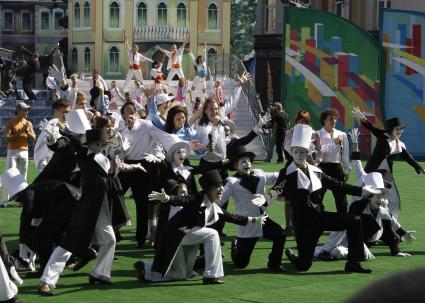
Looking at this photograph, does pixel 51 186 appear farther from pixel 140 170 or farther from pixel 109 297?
pixel 140 170

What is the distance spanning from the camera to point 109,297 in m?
8.88

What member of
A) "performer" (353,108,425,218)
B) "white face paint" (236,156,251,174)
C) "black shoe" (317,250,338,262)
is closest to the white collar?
"white face paint" (236,156,251,174)

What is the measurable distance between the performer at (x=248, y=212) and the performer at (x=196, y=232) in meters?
0.65

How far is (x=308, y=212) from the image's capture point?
33.1ft

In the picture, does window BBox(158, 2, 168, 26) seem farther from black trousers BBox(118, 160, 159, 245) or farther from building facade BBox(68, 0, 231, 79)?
black trousers BBox(118, 160, 159, 245)

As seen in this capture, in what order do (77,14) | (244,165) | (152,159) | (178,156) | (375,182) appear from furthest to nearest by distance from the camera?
1. (77,14)
2. (152,159)
3. (375,182)
4. (178,156)
5. (244,165)

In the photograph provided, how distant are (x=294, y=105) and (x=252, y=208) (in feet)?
65.7

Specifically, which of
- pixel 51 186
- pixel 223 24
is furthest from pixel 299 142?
pixel 223 24

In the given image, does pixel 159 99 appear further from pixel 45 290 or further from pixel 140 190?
pixel 45 290

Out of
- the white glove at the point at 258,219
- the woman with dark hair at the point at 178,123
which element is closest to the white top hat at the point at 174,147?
the woman with dark hair at the point at 178,123

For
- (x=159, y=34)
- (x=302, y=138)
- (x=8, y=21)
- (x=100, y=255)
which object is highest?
(x=8, y=21)

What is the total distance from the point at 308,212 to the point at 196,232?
133cm

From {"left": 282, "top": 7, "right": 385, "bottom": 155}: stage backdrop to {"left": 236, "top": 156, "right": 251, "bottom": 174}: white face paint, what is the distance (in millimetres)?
19517

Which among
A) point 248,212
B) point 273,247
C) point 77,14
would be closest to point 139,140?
point 248,212
